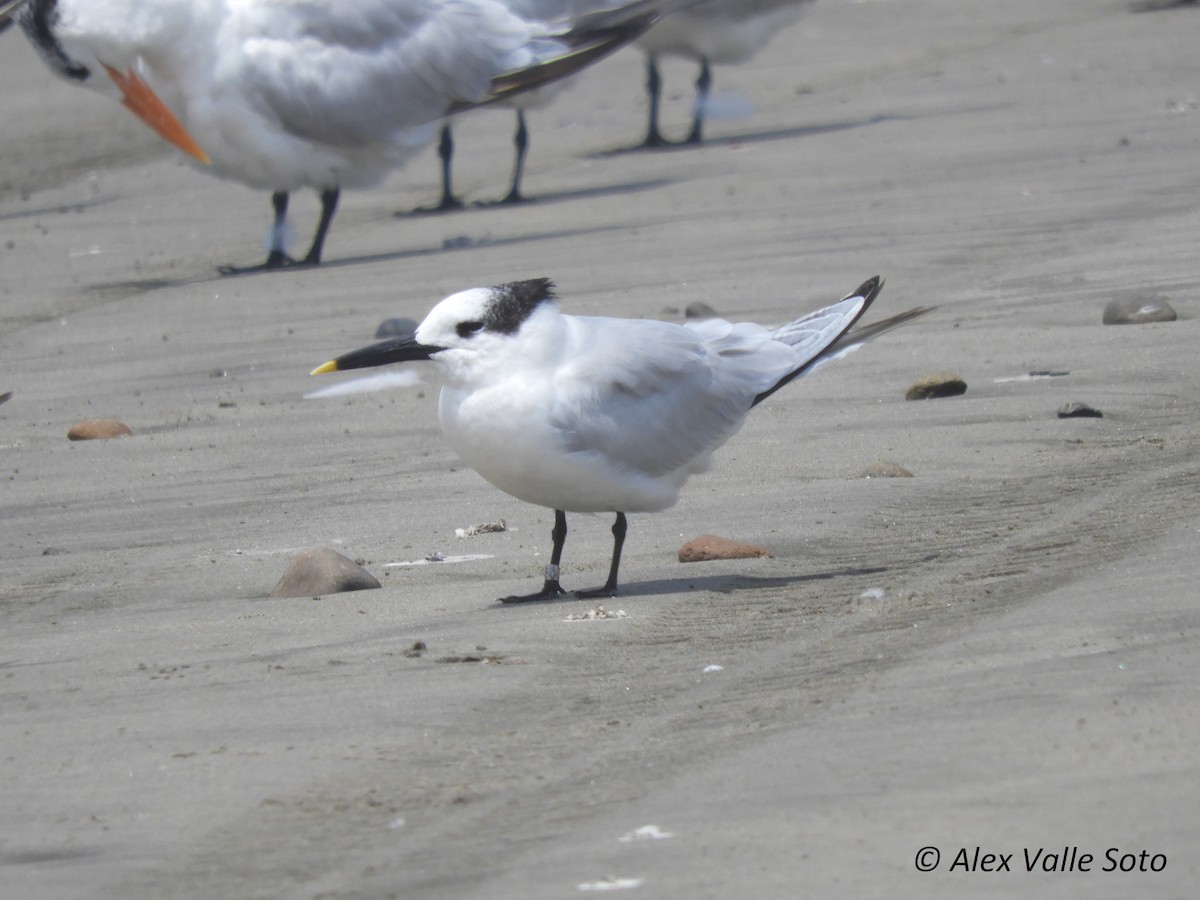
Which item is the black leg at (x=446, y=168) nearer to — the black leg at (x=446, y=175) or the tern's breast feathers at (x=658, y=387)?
the black leg at (x=446, y=175)

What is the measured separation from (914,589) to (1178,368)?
197 cm

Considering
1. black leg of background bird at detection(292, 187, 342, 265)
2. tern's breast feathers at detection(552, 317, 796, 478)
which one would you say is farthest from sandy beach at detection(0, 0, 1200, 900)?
tern's breast feathers at detection(552, 317, 796, 478)

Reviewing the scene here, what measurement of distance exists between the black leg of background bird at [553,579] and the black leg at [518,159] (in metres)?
5.88

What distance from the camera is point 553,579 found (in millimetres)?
4055

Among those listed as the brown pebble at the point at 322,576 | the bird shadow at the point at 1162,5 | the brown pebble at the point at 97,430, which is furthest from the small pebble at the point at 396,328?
the bird shadow at the point at 1162,5

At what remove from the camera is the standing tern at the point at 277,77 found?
888 cm

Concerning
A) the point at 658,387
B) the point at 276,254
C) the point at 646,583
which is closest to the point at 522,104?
the point at 276,254

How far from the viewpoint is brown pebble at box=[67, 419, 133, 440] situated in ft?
19.0

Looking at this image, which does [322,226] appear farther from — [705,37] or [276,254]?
[705,37]

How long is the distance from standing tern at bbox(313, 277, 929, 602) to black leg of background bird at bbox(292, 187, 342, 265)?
14.9 feet

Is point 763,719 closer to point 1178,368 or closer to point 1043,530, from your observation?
point 1043,530

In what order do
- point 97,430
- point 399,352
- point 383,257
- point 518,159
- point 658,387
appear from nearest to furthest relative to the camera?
1. point 399,352
2. point 658,387
3. point 97,430
4. point 383,257
5. point 518,159

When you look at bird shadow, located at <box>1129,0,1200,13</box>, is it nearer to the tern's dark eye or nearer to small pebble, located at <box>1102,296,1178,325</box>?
small pebble, located at <box>1102,296,1178,325</box>

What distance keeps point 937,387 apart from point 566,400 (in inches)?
69.3
